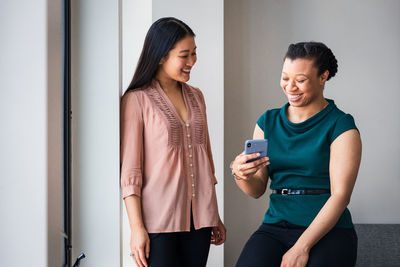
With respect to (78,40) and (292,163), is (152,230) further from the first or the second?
(78,40)

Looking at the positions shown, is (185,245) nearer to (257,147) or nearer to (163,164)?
(163,164)

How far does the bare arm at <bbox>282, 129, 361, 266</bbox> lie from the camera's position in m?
1.43

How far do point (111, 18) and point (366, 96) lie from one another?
7.52 ft

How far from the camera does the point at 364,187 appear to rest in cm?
334

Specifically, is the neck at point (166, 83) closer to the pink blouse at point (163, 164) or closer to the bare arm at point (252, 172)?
the pink blouse at point (163, 164)

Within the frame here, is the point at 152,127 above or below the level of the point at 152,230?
above

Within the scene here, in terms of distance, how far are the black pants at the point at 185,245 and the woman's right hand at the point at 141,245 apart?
0.03 m

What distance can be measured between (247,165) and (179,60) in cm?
45

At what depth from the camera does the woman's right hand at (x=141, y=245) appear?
4.72ft

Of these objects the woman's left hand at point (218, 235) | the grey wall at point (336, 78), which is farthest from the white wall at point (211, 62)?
the woman's left hand at point (218, 235)

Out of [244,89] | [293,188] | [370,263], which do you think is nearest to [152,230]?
[293,188]

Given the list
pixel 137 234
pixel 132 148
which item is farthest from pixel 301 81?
pixel 137 234

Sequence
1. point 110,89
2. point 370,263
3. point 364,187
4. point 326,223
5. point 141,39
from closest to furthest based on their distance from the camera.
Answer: point 326,223 < point 110,89 < point 141,39 < point 370,263 < point 364,187

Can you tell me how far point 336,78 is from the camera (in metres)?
3.39
